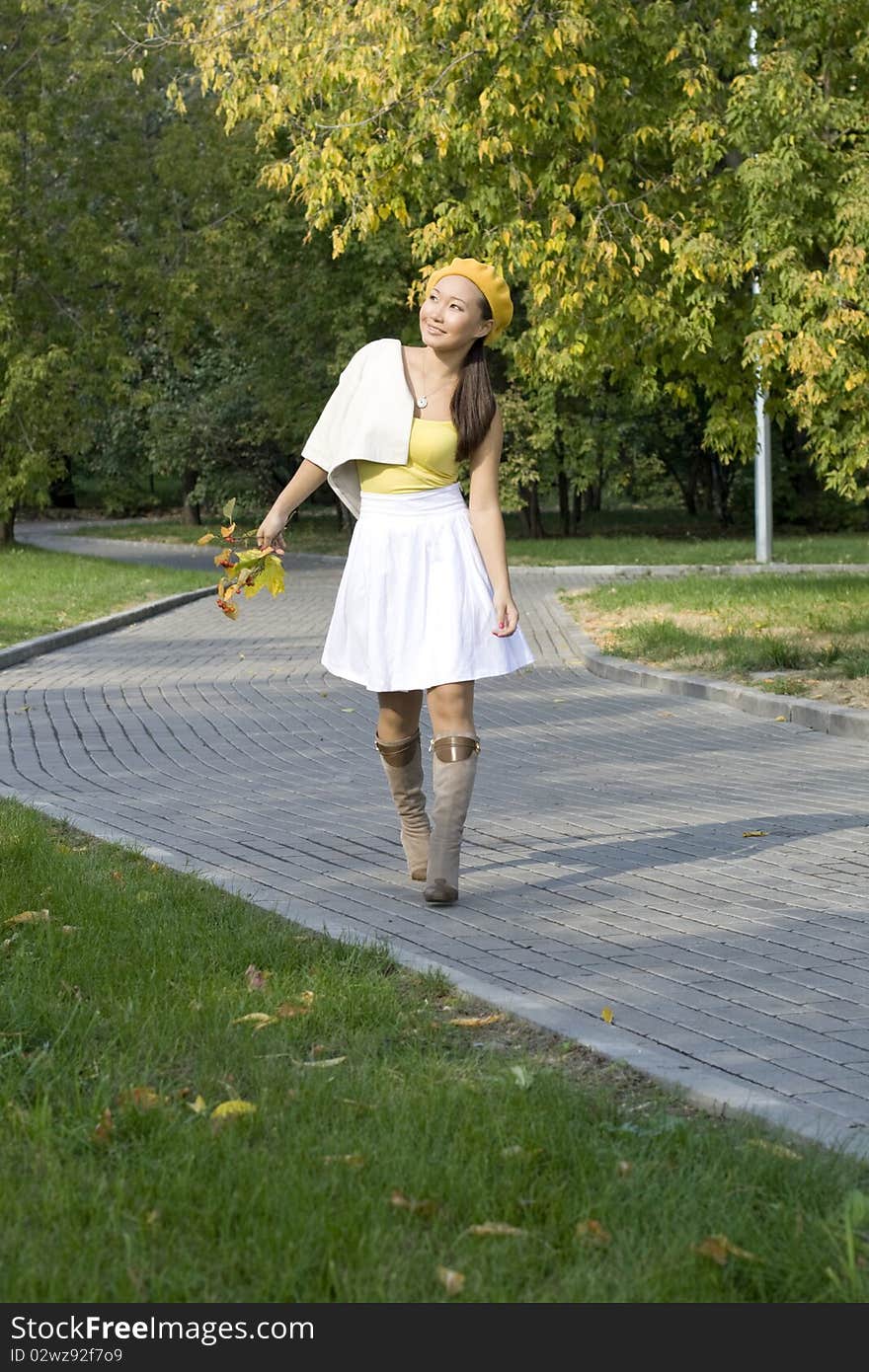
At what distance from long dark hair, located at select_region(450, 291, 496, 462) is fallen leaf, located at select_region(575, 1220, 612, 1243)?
355 centimetres

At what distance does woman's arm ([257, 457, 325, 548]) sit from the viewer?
656 cm

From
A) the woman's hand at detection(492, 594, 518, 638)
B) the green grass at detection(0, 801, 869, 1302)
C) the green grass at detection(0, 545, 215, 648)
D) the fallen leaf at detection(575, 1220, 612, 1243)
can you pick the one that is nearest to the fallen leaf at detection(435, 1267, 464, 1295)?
the green grass at detection(0, 801, 869, 1302)

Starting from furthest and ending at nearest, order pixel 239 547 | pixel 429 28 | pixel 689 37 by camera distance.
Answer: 1. pixel 689 37
2. pixel 429 28
3. pixel 239 547

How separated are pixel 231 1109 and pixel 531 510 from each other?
39094 millimetres

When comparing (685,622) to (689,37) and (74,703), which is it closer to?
(689,37)

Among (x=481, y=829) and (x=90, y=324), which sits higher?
(x=90, y=324)

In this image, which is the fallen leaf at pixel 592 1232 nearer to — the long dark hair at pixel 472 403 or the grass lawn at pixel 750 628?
the long dark hair at pixel 472 403

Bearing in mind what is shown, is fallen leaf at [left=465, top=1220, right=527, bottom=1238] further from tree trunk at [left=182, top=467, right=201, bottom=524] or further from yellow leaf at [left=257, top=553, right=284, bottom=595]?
tree trunk at [left=182, top=467, right=201, bottom=524]

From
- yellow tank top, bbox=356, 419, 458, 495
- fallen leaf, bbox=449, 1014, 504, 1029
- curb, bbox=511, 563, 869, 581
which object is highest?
yellow tank top, bbox=356, 419, 458, 495

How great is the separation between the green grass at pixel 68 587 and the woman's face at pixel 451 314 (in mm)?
10875

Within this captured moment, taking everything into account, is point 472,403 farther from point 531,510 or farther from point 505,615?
point 531,510

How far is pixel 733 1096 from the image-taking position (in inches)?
169
